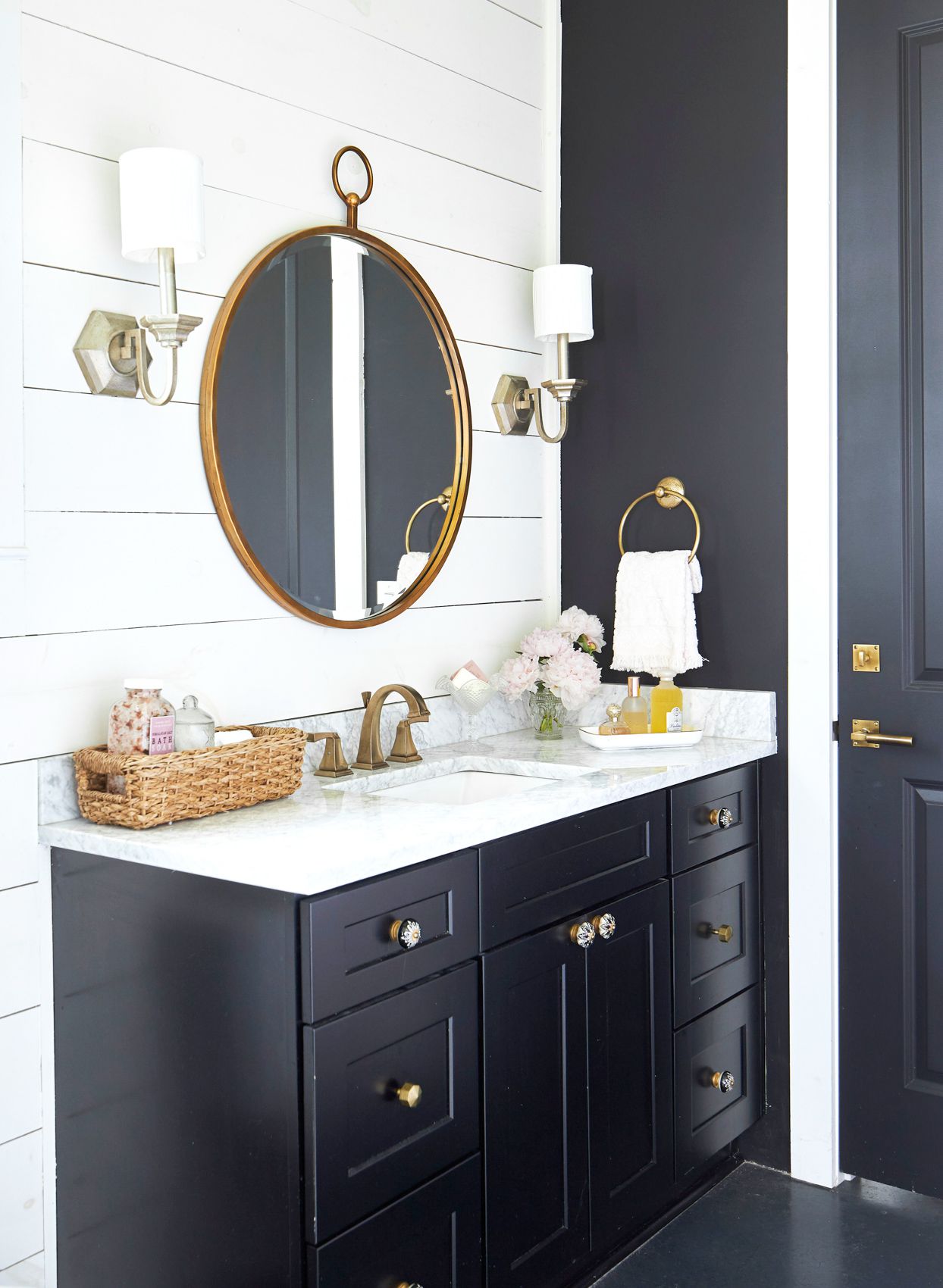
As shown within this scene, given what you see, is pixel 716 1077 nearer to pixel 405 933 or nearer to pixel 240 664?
pixel 405 933

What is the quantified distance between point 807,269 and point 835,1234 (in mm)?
1897

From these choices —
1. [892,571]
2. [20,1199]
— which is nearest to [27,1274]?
[20,1199]

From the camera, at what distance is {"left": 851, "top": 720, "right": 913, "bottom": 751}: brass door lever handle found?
2.38 meters

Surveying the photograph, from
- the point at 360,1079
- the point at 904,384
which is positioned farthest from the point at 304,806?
the point at 904,384

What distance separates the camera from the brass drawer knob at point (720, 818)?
2.34 metres

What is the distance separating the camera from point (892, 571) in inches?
94.4

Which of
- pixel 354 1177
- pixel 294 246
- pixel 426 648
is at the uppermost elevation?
pixel 294 246

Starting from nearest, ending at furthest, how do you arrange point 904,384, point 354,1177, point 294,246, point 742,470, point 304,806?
point 354,1177 < point 304,806 < point 294,246 < point 904,384 < point 742,470

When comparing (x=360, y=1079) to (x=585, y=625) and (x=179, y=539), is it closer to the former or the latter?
(x=179, y=539)

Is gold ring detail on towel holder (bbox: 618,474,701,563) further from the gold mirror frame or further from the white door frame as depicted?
the gold mirror frame

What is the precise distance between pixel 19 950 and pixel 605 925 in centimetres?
93

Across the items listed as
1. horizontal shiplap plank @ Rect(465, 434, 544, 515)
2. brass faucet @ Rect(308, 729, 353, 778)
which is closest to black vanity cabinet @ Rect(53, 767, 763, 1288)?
brass faucet @ Rect(308, 729, 353, 778)

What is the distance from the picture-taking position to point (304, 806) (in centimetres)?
190

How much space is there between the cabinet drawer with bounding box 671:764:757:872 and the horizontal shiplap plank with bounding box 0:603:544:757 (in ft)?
1.92
